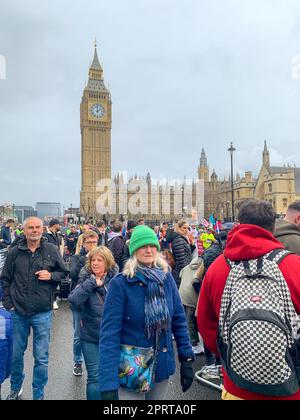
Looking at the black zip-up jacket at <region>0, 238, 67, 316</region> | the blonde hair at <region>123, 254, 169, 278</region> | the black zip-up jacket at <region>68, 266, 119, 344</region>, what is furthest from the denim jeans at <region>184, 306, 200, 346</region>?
the blonde hair at <region>123, 254, 169, 278</region>

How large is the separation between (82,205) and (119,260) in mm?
78293

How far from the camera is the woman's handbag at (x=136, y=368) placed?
7.88ft

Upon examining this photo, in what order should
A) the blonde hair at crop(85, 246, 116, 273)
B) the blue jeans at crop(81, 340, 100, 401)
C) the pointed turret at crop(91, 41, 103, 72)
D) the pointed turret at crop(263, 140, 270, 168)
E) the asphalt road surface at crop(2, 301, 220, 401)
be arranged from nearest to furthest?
the blue jeans at crop(81, 340, 100, 401) < the blonde hair at crop(85, 246, 116, 273) < the asphalt road surface at crop(2, 301, 220, 401) < the pointed turret at crop(263, 140, 270, 168) < the pointed turret at crop(91, 41, 103, 72)

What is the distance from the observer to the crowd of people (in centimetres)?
181

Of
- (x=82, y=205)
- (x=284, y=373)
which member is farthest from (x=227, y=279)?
(x=82, y=205)

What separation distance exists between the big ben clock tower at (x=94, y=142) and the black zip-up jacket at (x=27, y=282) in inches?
3167

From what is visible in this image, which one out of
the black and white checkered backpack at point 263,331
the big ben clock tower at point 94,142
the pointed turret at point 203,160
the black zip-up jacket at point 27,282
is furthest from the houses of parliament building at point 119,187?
the black and white checkered backpack at point 263,331

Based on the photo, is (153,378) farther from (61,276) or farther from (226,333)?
(61,276)

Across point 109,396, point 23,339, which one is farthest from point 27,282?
point 109,396

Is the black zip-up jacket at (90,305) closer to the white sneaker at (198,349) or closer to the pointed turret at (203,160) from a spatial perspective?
the white sneaker at (198,349)

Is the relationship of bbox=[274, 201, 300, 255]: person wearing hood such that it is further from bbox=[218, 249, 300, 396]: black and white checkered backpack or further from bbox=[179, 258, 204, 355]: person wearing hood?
bbox=[179, 258, 204, 355]: person wearing hood

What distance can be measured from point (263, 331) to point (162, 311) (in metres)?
0.90

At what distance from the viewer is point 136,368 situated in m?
2.41

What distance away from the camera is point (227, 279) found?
81.1 inches
